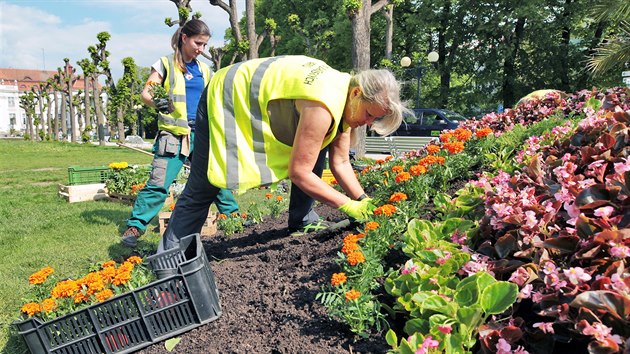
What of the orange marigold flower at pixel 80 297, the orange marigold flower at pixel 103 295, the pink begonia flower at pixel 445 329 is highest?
the pink begonia flower at pixel 445 329

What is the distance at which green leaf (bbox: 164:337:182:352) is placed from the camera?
6.90 ft

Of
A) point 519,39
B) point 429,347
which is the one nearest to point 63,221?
point 429,347

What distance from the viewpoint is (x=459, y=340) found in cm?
143

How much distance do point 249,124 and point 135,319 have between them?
44.8 inches

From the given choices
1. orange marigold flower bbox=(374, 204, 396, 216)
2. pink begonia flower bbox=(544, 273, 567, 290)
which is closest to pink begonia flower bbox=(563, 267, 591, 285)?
pink begonia flower bbox=(544, 273, 567, 290)

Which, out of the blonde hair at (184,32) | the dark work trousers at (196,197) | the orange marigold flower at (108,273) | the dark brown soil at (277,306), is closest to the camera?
the dark brown soil at (277,306)

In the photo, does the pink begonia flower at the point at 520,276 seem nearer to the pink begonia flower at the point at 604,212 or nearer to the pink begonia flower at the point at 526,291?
the pink begonia flower at the point at 526,291

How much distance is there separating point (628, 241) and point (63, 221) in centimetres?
536

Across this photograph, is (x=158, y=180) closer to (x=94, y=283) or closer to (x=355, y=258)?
(x=94, y=283)

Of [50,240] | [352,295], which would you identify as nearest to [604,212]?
[352,295]

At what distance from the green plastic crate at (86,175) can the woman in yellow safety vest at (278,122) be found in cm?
494

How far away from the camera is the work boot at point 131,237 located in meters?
3.76

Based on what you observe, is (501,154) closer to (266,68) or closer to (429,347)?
(266,68)

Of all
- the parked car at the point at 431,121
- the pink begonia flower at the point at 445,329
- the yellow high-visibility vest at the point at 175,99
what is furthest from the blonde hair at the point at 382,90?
the parked car at the point at 431,121
